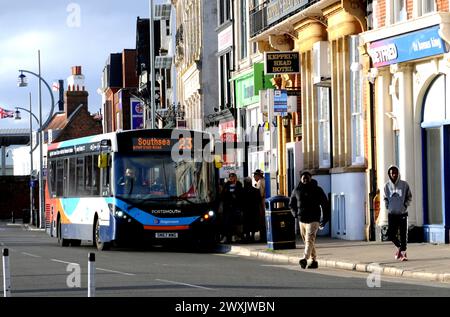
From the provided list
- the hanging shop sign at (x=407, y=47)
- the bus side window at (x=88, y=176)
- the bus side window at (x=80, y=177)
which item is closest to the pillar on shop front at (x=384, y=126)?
the hanging shop sign at (x=407, y=47)

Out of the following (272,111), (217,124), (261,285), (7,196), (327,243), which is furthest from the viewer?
(7,196)

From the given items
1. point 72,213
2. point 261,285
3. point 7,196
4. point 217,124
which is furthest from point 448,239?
point 7,196

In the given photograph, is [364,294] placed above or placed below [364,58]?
below

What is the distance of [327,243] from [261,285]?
1215 centimetres

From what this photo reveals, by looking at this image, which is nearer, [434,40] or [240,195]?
[434,40]

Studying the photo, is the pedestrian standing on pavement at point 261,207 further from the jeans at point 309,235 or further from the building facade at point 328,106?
the jeans at point 309,235

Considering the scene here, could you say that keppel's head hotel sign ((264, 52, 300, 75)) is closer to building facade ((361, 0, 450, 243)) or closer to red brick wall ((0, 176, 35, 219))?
building facade ((361, 0, 450, 243))

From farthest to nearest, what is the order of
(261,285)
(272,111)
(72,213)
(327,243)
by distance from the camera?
(72,213) → (272,111) → (327,243) → (261,285)

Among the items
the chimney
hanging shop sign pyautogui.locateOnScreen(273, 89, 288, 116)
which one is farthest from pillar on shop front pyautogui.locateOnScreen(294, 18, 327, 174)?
the chimney

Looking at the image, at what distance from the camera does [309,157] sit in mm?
38000

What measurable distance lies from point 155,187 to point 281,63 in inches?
294

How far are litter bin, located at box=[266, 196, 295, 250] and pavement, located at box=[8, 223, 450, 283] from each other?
0.20 m

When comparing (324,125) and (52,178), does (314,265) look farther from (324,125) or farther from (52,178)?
(52,178)

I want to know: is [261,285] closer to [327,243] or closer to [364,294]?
[364,294]
